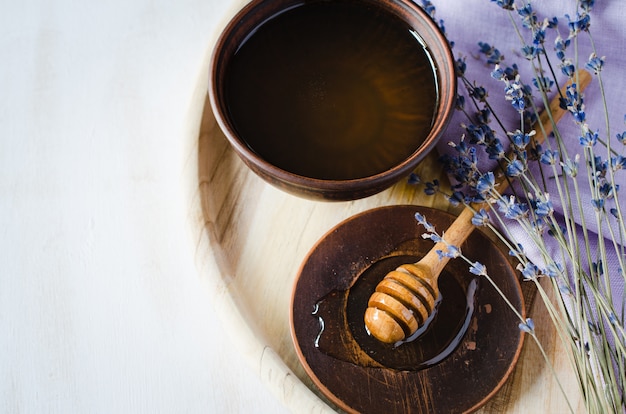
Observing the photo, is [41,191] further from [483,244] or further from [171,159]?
[483,244]

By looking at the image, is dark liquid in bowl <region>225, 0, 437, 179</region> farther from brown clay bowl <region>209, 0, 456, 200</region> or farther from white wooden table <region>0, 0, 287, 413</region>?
white wooden table <region>0, 0, 287, 413</region>

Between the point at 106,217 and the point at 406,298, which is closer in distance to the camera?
the point at 406,298

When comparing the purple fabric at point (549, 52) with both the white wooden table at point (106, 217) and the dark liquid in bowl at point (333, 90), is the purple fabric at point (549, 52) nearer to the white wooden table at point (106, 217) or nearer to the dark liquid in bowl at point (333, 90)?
the dark liquid in bowl at point (333, 90)

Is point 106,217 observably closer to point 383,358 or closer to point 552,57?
point 383,358

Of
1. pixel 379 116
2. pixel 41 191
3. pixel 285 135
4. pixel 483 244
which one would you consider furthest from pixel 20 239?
pixel 483 244

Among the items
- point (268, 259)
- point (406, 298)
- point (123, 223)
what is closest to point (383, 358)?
point (406, 298)

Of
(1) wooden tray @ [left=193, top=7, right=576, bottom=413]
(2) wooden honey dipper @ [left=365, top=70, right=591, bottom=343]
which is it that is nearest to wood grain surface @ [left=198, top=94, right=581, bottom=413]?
(1) wooden tray @ [left=193, top=7, right=576, bottom=413]
